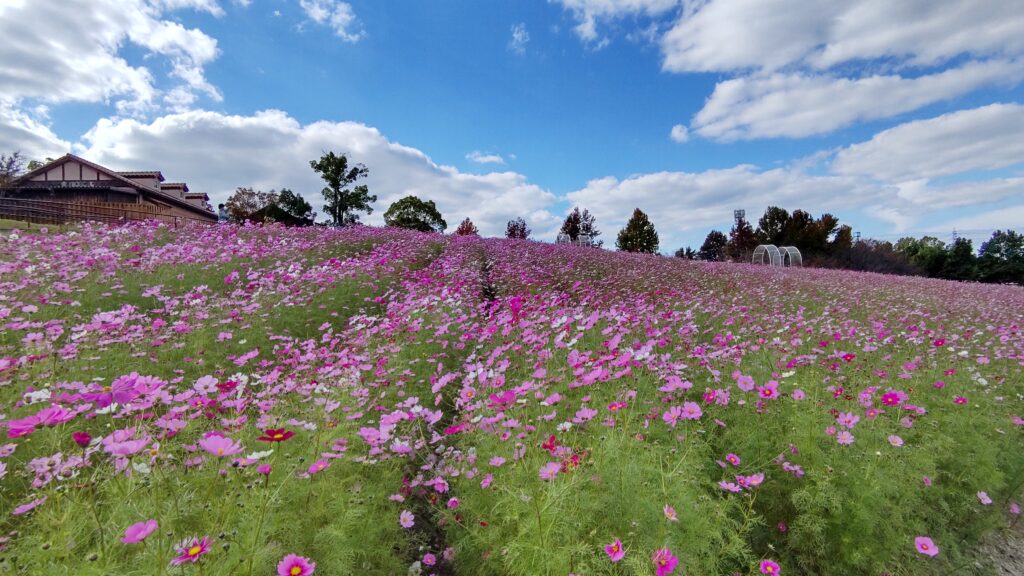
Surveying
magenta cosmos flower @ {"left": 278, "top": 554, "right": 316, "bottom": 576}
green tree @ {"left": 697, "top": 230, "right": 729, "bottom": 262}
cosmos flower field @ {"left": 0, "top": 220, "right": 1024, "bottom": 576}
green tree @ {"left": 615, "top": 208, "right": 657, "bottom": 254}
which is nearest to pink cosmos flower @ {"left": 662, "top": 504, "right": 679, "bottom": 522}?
cosmos flower field @ {"left": 0, "top": 220, "right": 1024, "bottom": 576}

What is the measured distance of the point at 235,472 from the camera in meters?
2.26

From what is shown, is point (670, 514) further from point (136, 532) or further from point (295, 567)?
point (136, 532)

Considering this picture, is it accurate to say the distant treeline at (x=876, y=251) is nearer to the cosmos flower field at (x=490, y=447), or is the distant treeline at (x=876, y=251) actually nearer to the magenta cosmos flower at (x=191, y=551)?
the cosmos flower field at (x=490, y=447)

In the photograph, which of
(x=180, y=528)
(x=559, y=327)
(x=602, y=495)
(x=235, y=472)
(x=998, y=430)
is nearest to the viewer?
(x=180, y=528)

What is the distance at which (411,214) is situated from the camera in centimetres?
3950

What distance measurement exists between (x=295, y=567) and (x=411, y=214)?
3957cm

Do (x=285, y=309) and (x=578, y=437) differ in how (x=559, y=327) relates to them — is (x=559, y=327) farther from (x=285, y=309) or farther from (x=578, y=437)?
(x=285, y=309)

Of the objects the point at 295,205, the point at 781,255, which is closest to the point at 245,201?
the point at 295,205

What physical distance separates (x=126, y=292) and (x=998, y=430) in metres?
8.93

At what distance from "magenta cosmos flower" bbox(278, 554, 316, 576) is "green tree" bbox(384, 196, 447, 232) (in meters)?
38.3

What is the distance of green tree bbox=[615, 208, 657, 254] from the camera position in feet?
128

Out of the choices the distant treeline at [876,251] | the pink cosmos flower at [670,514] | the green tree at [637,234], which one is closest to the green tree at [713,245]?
the distant treeline at [876,251]

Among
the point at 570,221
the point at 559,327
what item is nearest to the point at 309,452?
the point at 559,327

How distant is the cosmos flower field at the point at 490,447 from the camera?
1.82m
